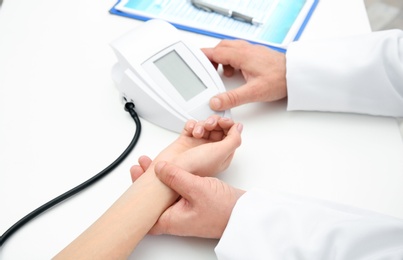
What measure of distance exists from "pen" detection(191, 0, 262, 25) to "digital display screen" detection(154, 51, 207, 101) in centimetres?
22

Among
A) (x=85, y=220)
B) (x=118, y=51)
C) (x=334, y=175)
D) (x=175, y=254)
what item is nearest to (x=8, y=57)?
(x=118, y=51)

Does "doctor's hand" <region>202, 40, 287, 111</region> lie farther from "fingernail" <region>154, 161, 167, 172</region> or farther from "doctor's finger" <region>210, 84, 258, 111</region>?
"fingernail" <region>154, 161, 167, 172</region>

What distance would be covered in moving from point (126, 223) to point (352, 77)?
46 centimetres

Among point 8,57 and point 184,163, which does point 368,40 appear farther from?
point 8,57

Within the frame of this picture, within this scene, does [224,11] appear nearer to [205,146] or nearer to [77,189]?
[205,146]

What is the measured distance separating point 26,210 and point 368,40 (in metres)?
0.63

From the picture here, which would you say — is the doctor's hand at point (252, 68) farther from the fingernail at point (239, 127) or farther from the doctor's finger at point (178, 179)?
the doctor's finger at point (178, 179)

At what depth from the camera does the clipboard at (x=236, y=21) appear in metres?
0.88

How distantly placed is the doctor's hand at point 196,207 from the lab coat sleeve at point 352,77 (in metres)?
0.25

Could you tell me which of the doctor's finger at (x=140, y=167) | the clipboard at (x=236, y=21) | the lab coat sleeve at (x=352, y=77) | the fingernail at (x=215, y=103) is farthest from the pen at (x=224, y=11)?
the doctor's finger at (x=140, y=167)

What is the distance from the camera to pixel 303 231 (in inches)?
21.5

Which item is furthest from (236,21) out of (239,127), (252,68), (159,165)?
(159,165)

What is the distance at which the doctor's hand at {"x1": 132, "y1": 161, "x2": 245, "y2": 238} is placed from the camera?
0.57 m

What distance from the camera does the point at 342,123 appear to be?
73 centimetres
